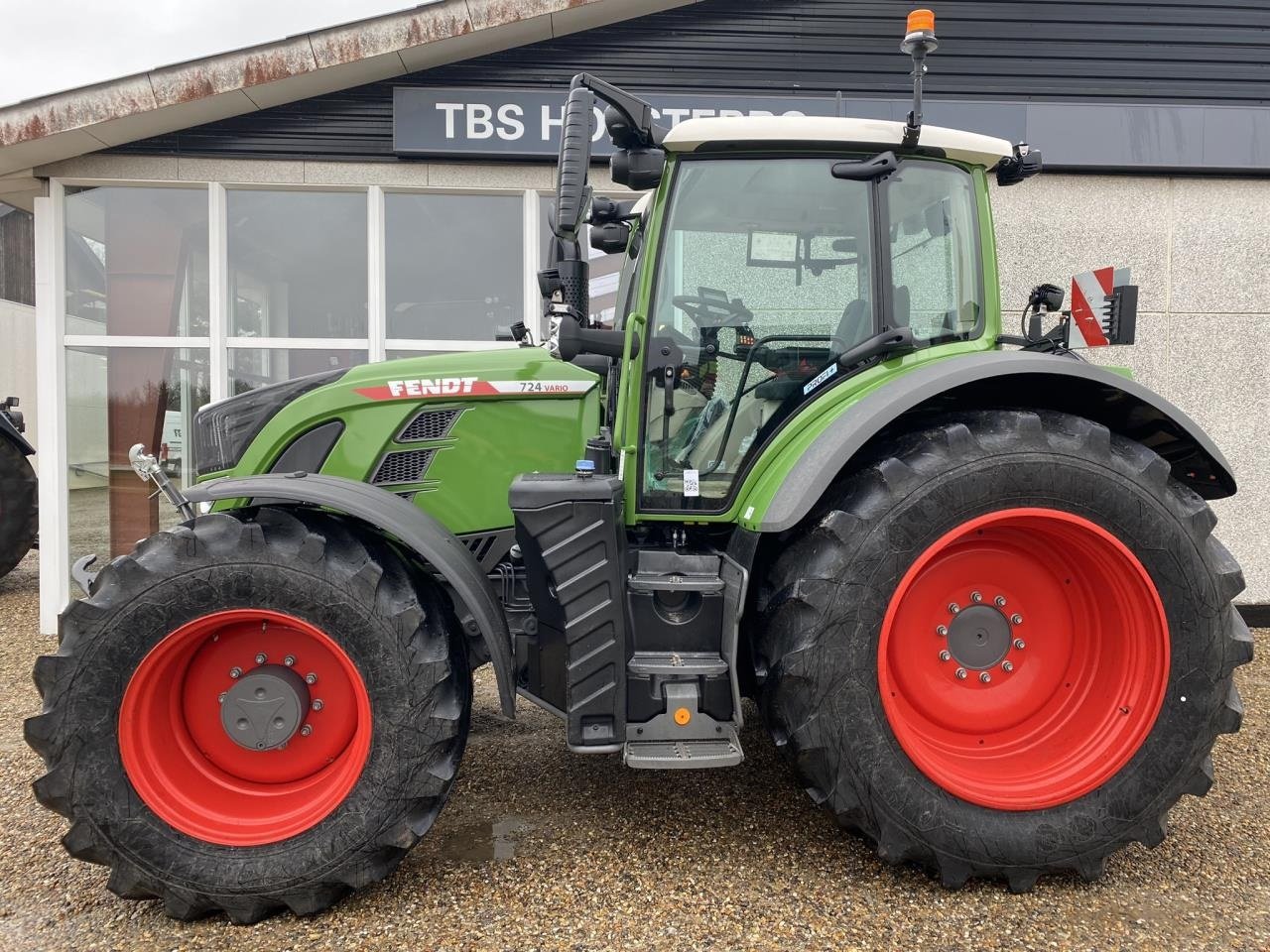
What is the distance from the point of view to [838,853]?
96.7 inches

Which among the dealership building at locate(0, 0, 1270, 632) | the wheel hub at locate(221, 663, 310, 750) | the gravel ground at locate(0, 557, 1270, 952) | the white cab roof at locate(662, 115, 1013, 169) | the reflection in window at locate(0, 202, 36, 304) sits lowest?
the gravel ground at locate(0, 557, 1270, 952)

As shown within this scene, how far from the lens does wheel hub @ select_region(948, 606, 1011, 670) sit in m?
2.42

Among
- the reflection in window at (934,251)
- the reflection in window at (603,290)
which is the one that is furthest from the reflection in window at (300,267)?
the reflection in window at (934,251)

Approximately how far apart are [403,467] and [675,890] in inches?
64.0

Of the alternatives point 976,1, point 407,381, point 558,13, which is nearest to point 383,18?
point 558,13

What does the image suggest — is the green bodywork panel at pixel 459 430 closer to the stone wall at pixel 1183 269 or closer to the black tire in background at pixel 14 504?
the stone wall at pixel 1183 269

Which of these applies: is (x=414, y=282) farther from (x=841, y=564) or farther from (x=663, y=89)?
(x=841, y=564)

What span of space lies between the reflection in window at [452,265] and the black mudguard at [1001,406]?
376 centimetres

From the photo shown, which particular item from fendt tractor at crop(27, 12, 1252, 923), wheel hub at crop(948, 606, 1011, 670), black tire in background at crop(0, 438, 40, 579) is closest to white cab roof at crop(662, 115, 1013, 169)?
fendt tractor at crop(27, 12, 1252, 923)

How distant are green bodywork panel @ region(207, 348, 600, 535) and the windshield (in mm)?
501

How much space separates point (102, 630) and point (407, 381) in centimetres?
118

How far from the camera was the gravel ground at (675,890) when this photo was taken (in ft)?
6.82

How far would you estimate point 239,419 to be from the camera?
293 cm

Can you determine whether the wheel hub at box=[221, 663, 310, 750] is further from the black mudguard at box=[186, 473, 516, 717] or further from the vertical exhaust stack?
the vertical exhaust stack
